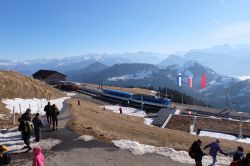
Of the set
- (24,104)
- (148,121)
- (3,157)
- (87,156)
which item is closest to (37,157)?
(3,157)

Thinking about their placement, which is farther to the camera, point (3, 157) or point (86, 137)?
point (86, 137)

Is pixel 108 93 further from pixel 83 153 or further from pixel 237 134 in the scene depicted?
pixel 83 153

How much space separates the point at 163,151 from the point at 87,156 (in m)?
6.00

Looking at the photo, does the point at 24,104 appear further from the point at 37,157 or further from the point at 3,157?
the point at 3,157

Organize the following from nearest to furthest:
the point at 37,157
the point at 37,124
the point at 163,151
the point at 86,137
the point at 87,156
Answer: the point at 37,157 < the point at 87,156 < the point at 37,124 < the point at 163,151 < the point at 86,137

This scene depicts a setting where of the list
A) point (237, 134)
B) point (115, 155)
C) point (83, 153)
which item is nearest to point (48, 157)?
point (83, 153)

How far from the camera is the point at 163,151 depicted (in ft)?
83.2

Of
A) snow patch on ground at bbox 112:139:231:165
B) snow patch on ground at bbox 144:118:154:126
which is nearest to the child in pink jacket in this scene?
snow patch on ground at bbox 112:139:231:165

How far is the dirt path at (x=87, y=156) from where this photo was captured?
21703 mm

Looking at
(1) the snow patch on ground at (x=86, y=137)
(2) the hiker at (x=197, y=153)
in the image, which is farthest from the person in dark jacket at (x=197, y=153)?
(1) the snow patch on ground at (x=86, y=137)

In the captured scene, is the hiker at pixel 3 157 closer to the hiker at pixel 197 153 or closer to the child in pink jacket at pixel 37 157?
the child in pink jacket at pixel 37 157

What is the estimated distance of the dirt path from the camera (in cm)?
2170

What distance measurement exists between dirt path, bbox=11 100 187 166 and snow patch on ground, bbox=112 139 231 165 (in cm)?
66

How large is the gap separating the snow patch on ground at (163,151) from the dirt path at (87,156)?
0.66 metres
